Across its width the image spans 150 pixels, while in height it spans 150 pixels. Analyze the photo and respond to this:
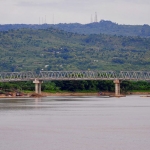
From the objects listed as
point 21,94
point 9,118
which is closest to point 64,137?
point 9,118

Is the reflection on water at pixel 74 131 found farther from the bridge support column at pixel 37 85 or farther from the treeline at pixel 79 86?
the treeline at pixel 79 86

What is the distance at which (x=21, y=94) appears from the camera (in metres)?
169

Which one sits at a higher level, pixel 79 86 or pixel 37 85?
pixel 37 85

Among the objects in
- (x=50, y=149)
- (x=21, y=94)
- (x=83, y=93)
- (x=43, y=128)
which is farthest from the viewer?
(x=83, y=93)

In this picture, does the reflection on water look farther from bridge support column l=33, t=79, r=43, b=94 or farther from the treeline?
the treeline

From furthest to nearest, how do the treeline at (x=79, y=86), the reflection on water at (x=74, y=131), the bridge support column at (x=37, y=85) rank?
the treeline at (x=79, y=86), the bridge support column at (x=37, y=85), the reflection on water at (x=74, y=131)

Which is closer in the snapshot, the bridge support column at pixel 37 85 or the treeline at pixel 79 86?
the bridge support column at pixel 37 85

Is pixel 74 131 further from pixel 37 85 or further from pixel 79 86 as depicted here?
pixel 79 86

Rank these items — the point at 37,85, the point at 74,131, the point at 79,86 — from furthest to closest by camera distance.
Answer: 1. the point at 79,86
2. the point at 37,85
3. the point at 74,131

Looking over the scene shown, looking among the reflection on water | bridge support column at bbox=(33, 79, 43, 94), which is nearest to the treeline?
bridge support column at bbox=(33, 79, 43, 94)

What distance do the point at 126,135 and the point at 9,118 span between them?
2230cm

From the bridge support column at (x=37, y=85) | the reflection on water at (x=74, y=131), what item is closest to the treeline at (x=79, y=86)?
the bridge support column at (x=37, y=85)

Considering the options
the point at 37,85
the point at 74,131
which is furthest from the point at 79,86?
the point at 74,131

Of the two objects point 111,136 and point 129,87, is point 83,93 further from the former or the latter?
point 111,136
